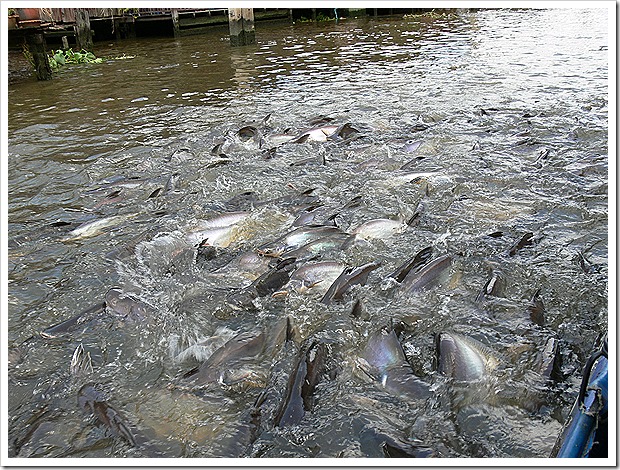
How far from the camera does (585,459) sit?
5.31 ft

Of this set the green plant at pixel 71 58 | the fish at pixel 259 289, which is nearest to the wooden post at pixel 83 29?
the green plant at pixel 71 58

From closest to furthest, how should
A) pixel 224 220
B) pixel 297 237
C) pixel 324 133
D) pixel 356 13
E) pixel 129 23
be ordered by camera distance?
1. pixel 297 237
2. pixel 224 220
3. pixel 324 133
4. pixel 129 23
5. pixel 356 13

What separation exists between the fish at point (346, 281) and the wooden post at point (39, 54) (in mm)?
12321

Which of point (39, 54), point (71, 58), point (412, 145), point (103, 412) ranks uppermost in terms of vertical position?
point (39, 54)

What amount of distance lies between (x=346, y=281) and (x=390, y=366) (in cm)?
→ 89

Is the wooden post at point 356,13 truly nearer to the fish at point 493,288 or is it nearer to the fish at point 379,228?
the fish at point 379,228

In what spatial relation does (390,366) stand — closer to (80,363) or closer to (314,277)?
(314,277)

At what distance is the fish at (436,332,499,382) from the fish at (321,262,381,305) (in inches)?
32.0

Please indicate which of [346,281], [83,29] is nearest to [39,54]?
[83,29]

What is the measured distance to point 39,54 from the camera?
12.9 metres

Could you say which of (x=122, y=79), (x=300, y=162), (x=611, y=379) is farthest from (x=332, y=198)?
(x=122, y=79)

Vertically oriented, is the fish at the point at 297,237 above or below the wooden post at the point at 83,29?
below

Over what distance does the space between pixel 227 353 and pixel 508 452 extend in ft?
5.28

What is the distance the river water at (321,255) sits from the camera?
107 inches
